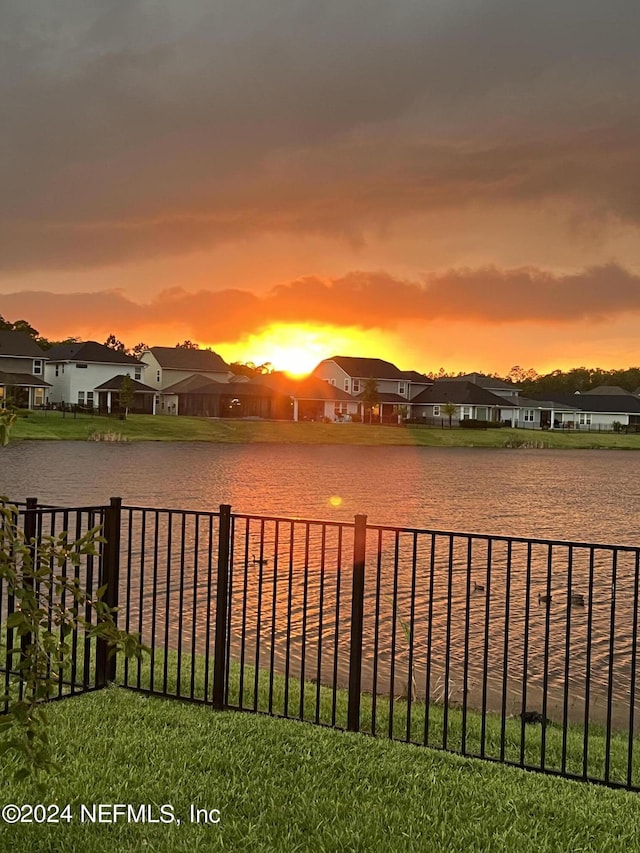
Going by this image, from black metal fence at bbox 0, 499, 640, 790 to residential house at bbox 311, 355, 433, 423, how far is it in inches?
3050

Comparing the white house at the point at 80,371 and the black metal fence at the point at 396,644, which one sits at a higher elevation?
the white house at the point at 80,371

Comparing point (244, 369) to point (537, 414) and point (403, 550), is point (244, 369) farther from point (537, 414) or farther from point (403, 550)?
point (403, 550)

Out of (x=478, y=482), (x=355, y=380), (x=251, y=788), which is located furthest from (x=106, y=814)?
(x=355, y=380)

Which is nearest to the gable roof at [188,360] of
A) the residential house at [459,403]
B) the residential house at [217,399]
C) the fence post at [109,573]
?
the residential house at [217,399]

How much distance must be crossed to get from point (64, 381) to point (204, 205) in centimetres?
5511

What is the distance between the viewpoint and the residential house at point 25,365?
73.9 metres

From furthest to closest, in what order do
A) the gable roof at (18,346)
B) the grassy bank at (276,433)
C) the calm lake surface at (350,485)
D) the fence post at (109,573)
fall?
1. the gable roof at (18,346)
2. the grassy bank at (276,433)
3. the calm lake surface at (350,485)
4. the fence post at (109,573)

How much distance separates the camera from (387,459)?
177 feet

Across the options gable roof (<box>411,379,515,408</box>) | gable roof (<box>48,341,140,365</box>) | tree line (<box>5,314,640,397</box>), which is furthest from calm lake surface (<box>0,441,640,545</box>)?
tree line (<box>5,314,640,397</box>)

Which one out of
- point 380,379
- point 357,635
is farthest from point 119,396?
point 357,635

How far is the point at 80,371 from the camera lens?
80.8 metres

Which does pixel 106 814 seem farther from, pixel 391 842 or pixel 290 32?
pixel 290 32

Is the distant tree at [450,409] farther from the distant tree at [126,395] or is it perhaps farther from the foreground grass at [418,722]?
the foreground grass at [418,722]

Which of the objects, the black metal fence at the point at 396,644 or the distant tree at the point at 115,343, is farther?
the distant tree at the point at 115,343
